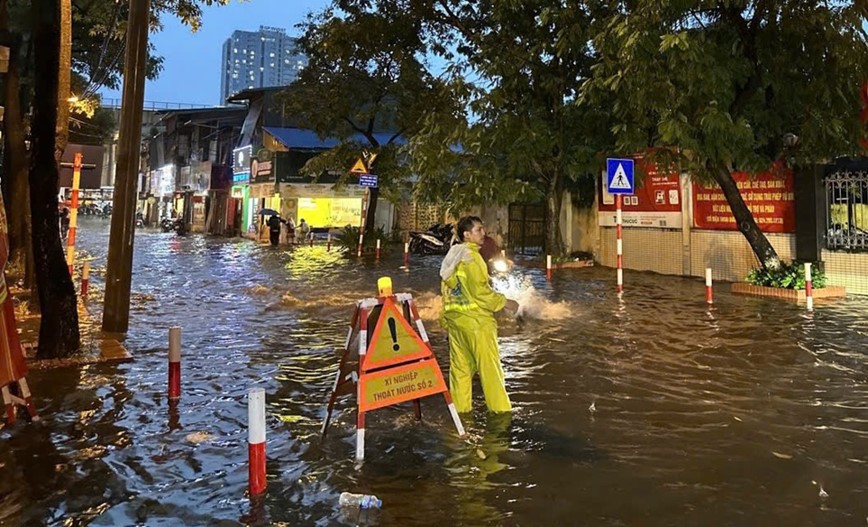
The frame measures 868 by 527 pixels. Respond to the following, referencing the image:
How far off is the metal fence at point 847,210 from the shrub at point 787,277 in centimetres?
75

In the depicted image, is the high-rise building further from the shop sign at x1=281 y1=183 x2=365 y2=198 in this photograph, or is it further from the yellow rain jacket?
the yellow rain jacket

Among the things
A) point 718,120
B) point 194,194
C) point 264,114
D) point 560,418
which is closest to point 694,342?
point 560,418

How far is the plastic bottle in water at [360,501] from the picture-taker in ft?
12.5

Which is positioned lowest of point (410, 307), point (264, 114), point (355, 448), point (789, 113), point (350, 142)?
point (355, 448)

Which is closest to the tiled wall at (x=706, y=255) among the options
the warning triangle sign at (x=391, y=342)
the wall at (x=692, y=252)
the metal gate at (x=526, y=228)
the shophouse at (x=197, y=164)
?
the wall at (x=692, y=252)

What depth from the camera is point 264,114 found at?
37156 millimetres

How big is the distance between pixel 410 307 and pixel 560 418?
5.28ft

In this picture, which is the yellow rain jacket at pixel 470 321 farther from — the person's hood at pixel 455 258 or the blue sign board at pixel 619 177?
the blue sign board at pixel 619 177

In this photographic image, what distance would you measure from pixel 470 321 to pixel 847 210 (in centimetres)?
1164

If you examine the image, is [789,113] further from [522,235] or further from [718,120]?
[522,235]

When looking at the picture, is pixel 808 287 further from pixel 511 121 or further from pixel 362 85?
pixel 362 85

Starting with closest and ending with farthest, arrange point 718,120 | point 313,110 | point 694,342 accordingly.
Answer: point 694,342
point 718,120
point 313,110

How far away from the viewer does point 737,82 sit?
13156mm

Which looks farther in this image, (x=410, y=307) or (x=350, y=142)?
(x=350, y=142)
